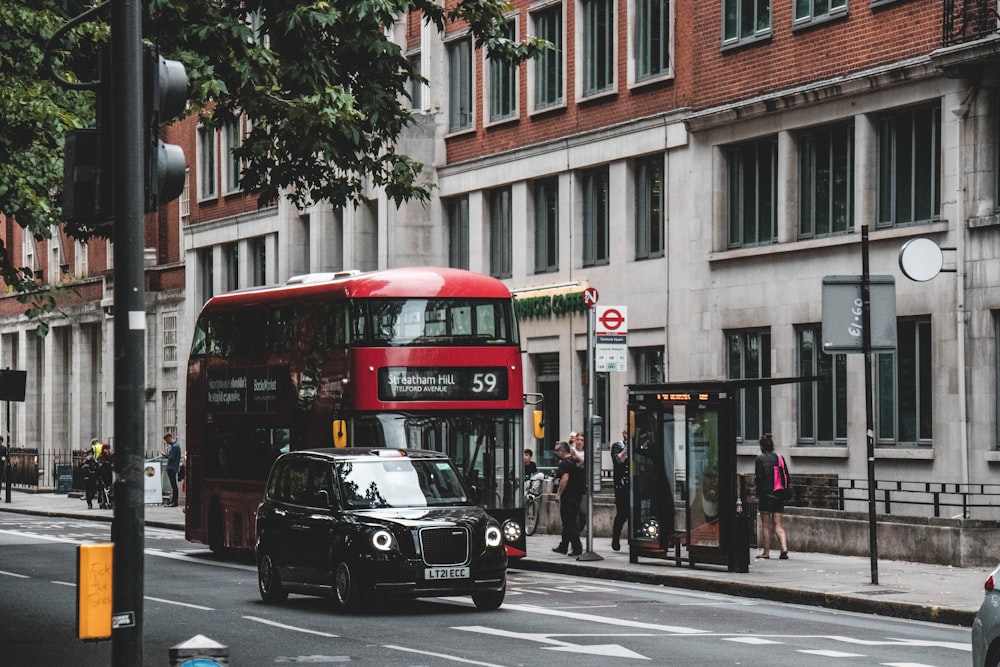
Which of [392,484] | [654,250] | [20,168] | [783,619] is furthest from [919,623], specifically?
[654,250]

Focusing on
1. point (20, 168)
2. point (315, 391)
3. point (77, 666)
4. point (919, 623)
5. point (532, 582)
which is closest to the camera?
point (77, 666)

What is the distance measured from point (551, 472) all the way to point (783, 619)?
2011cm

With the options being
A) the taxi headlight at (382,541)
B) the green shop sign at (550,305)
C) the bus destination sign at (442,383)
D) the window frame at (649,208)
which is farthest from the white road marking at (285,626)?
→ the green shop sign at (550,305)

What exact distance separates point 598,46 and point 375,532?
21.9 metres

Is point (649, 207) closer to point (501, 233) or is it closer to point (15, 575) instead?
point (501, 233)

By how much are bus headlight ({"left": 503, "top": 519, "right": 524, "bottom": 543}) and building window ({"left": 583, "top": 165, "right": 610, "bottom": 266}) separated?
521 inches

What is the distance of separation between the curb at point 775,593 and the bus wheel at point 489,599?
144 inches

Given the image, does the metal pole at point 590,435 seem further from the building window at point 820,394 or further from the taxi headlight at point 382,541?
the taxi headlight at point 382,541

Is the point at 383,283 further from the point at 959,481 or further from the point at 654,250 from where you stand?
the point at 654,250

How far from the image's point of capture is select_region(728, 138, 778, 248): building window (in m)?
33.9

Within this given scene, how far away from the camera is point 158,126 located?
31.8 feet

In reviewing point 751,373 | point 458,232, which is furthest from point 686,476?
point 458,232

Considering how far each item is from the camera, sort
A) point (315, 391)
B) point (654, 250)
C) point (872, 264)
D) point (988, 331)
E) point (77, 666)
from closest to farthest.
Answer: point (77, 666)
point (315, 391)
point (988, 331)
point (872, 264)
point (654, 250)

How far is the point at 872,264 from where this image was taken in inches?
1206
